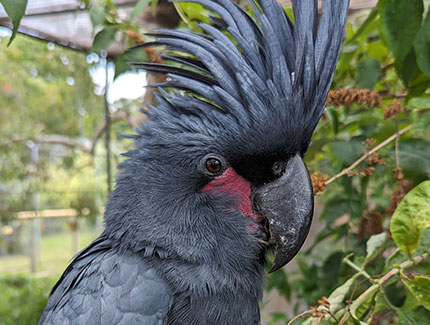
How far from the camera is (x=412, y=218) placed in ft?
3.97

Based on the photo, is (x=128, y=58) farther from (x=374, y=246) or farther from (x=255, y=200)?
(x=374, y=246)

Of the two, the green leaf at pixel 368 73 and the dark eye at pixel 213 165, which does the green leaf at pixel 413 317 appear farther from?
the green leaf at pixel 368 73

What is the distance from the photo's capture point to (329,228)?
229 centimetres

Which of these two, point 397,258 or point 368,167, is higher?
point 368,167

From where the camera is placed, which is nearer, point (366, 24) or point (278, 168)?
point (278, 168)

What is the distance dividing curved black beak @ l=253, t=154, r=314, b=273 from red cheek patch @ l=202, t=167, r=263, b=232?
49 mm

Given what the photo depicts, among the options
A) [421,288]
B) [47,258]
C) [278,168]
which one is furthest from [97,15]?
[47,258]

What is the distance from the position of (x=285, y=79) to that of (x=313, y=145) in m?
0.59

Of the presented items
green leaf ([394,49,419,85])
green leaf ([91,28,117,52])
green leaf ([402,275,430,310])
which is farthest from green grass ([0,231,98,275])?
green leaf ([402,275,430,310])

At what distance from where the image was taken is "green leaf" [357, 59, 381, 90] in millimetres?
1711

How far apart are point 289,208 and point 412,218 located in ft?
1.11

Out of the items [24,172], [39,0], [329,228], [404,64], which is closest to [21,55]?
[24,172]

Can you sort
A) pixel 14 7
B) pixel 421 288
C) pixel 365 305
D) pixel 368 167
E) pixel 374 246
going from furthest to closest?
pixel 368 167
pixel 374 246
pixel 365 305
pixel 421 288
pixel 14 7

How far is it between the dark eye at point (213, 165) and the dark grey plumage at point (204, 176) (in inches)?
1.1
